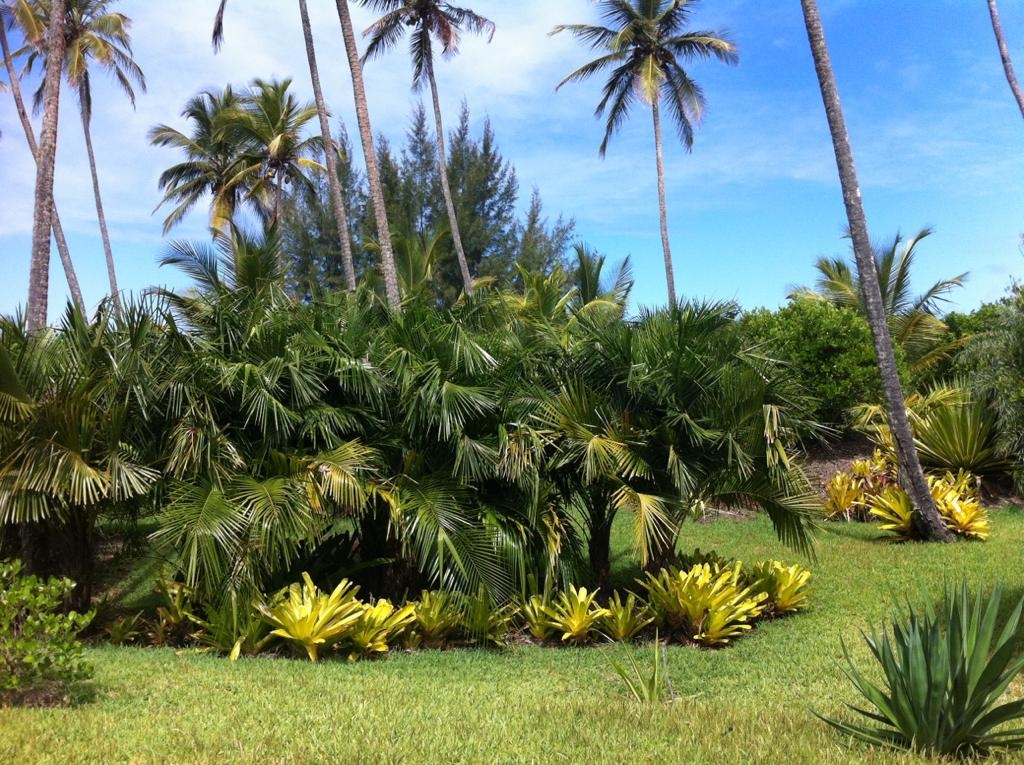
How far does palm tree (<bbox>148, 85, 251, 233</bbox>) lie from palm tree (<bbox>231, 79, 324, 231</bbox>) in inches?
48.0

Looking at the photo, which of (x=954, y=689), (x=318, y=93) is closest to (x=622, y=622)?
(x=954, y=689)

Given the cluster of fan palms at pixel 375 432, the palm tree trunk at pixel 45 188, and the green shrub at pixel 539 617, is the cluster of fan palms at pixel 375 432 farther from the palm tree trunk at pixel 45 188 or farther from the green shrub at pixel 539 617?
the palm tree trunk at pixel 45 188

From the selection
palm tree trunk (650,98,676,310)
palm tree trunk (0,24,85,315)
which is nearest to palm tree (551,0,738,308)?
palm tree trunk (650,98,676,310)

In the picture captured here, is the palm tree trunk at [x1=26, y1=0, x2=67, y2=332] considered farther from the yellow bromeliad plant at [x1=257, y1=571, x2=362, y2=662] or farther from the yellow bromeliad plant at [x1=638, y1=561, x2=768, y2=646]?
the yellow bromeliad plant at [x1=638, y1=561, x2=768, y2=646]

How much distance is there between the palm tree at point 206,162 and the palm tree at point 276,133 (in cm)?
122

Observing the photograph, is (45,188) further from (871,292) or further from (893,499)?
(893,499)

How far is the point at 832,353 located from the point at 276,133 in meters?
21.3

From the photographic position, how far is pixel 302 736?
16.4ft

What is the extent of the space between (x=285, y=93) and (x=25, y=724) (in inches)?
1178

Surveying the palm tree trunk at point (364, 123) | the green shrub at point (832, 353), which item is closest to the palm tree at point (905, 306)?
the green shrub at point (832, 353)

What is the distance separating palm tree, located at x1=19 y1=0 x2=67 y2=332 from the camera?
40.9ft

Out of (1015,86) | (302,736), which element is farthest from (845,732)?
(1015,86)

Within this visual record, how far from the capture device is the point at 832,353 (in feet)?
62.1

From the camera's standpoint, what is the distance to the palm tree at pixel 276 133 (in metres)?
30.8
